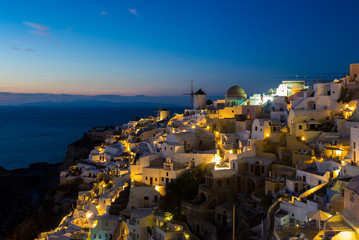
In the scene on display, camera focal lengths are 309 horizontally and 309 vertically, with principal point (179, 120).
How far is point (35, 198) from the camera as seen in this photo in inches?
1955

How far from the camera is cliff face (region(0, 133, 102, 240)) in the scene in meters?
38.1

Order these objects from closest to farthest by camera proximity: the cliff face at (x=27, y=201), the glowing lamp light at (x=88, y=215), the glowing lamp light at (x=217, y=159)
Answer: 1. the glowing lamp light at (x=217, y=159)
2. the glowing lamp light at (x=88, y=215)
3. the cliff face at (x=27, y=201)

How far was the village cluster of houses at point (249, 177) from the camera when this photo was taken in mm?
17509

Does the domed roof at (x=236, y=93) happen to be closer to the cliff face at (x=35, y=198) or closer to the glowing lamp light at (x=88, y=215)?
the glowing lamp light at (x=88, y=215)

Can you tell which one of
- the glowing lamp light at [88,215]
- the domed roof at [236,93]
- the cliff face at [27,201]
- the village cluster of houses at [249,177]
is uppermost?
the domed roof at [236,93]

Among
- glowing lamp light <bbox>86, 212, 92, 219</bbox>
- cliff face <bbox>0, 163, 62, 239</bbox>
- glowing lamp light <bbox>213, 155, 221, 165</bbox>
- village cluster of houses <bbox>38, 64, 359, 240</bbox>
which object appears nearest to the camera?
village cluster of houses <bbox>38, 64, 359, 240</bbox>

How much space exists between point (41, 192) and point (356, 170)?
48.7 m

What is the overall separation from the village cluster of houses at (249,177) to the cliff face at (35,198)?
815cm

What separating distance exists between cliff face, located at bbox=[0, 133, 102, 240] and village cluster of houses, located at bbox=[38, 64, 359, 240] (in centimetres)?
815

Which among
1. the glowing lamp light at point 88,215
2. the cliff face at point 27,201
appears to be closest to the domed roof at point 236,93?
the glowing lamp light at point 88,215

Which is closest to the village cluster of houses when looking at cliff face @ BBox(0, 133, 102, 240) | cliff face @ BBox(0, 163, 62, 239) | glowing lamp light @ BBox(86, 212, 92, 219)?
glowing lamp light @ BBox(86, 212, 92, 219)

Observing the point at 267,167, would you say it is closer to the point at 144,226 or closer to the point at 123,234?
the point at 144,226

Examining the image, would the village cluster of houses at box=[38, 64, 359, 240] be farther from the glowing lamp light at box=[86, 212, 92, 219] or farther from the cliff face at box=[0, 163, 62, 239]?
the cliff face at box=[0, 163, 62, 239]

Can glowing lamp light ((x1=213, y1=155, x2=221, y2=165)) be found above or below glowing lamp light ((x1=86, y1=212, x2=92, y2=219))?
above
